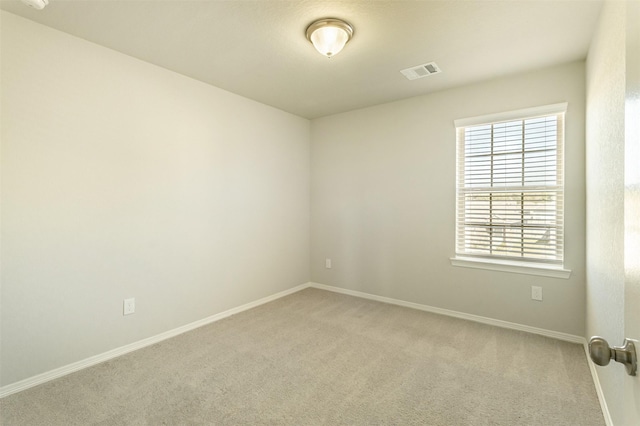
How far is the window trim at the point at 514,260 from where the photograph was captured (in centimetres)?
291

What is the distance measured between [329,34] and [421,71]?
4.02 ft

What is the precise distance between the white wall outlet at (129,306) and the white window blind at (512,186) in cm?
336

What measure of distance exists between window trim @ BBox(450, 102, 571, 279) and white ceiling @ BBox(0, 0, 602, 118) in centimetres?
40

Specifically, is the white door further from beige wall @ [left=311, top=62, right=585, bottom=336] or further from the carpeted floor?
beige wall @ [left=311, top=62, right=585, bottom=336]

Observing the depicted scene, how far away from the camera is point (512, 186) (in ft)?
10.5

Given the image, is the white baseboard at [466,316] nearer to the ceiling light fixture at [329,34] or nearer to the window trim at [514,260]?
the window trim at [514,260]

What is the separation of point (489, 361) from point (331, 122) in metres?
3.48

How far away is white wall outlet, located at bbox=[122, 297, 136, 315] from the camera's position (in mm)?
2720

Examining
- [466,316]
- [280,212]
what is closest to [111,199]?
[280,212]

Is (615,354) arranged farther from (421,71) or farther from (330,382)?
(421,71)

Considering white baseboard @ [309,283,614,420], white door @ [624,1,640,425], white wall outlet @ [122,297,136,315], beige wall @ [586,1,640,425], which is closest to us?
white door @ [624,1,640,425]

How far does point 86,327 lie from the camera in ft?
8.17

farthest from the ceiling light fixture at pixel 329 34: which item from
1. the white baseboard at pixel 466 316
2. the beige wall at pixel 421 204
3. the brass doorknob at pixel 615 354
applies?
the white baseboard at pixel 466 316

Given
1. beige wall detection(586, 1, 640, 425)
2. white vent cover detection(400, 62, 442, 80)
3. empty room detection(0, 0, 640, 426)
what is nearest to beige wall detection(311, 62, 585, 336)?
empty room detection(0, 0, 640, 426)
